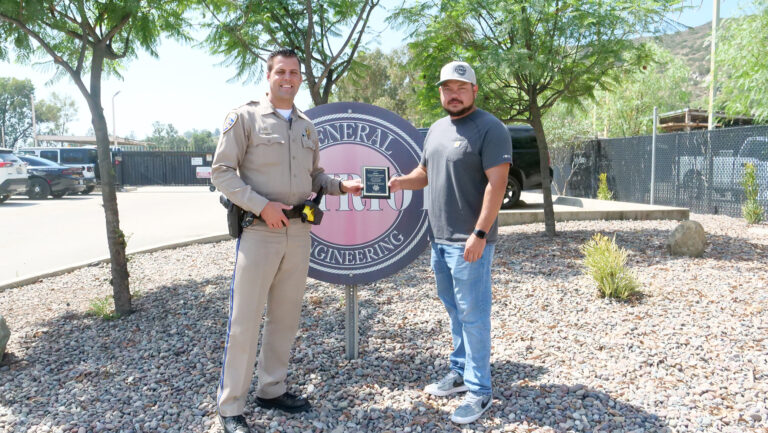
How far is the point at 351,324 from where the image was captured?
3.61 meters

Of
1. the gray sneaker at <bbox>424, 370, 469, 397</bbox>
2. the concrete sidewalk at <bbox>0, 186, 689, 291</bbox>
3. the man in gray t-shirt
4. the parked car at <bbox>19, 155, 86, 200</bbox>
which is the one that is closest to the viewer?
the man in gray t-shirt

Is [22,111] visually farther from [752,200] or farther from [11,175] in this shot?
[752,200]

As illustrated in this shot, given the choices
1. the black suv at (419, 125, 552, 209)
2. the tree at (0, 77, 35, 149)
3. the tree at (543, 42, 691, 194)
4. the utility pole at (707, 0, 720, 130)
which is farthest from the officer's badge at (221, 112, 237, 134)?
the tree at (0, 77, 35, 149)

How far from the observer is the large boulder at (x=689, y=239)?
238 inches

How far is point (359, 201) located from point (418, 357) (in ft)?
3.76

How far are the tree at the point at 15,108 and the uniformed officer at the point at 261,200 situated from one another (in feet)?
241

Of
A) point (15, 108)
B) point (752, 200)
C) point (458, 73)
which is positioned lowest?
point (752, 200)

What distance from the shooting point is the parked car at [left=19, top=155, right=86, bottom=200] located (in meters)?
18.0

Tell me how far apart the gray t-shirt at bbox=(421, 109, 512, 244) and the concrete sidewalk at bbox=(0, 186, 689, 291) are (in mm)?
4323

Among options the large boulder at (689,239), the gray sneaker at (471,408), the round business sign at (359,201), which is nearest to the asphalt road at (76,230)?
the round business sign at (359,201)

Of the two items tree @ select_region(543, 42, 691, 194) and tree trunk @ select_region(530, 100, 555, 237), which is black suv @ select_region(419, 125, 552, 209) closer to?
tree trunk @ select_region(530, 100, 555, 237)

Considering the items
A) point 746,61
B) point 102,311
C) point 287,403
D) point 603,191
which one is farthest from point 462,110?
point 746,61

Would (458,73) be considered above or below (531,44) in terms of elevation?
below

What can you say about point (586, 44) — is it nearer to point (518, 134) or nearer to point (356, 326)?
point (518, 134)
